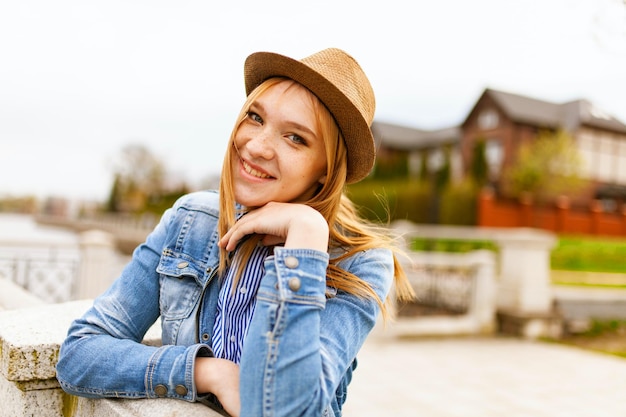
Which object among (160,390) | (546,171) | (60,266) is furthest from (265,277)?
(546,171)

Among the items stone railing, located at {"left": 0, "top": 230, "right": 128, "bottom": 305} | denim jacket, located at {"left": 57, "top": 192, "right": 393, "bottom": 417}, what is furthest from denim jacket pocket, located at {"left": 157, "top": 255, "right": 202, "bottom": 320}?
stone railing, located at {"left": 0, "top": 230, "right": 128, "bottom": 305}

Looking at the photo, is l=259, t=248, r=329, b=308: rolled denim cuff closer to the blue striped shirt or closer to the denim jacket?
the denim jacket

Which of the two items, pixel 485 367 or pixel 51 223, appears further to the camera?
pixel 51 223

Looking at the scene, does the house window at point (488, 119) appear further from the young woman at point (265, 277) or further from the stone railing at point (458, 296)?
the young woman at point (265, 277)

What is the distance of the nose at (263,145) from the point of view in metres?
1.58

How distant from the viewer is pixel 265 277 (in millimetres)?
1388

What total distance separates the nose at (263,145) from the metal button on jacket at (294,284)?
41 cm

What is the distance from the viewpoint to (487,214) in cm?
2653

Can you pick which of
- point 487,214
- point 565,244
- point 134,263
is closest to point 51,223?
point 487,214

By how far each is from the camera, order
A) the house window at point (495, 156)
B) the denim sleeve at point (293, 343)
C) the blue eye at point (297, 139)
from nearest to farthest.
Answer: the denim sleeve at point (293, 343), the blue eye at point (297, 139), the house window at point (495, 156)

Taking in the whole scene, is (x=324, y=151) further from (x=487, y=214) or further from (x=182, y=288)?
(x=487, y=214)

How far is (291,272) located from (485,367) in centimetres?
712

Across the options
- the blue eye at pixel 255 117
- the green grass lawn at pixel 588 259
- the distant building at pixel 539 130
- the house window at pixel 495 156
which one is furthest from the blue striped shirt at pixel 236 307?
the house window at pixel 495 156

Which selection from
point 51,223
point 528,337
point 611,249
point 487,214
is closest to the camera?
point 528,337
